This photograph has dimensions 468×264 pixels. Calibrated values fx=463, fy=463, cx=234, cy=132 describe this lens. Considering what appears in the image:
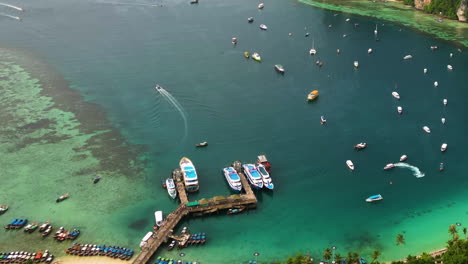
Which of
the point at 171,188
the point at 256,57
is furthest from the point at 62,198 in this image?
the point at 256,57

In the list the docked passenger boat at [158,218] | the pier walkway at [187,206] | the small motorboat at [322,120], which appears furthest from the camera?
the small motorboat at [322,120]

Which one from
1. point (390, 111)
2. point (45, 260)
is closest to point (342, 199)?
point (390, 111)

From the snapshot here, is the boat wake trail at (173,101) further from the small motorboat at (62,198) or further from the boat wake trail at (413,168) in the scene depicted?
the boat wake trail at (413,168)

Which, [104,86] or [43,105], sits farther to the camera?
[104,86]

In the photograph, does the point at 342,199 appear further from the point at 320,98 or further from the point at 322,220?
the point at 320,98

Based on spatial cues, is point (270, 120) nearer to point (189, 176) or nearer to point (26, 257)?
point (189, 176)

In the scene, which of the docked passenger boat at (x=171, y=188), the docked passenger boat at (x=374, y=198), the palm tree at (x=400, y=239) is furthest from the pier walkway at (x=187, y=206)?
the palm tree at (x=400, y=239)

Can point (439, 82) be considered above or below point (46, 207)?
above
